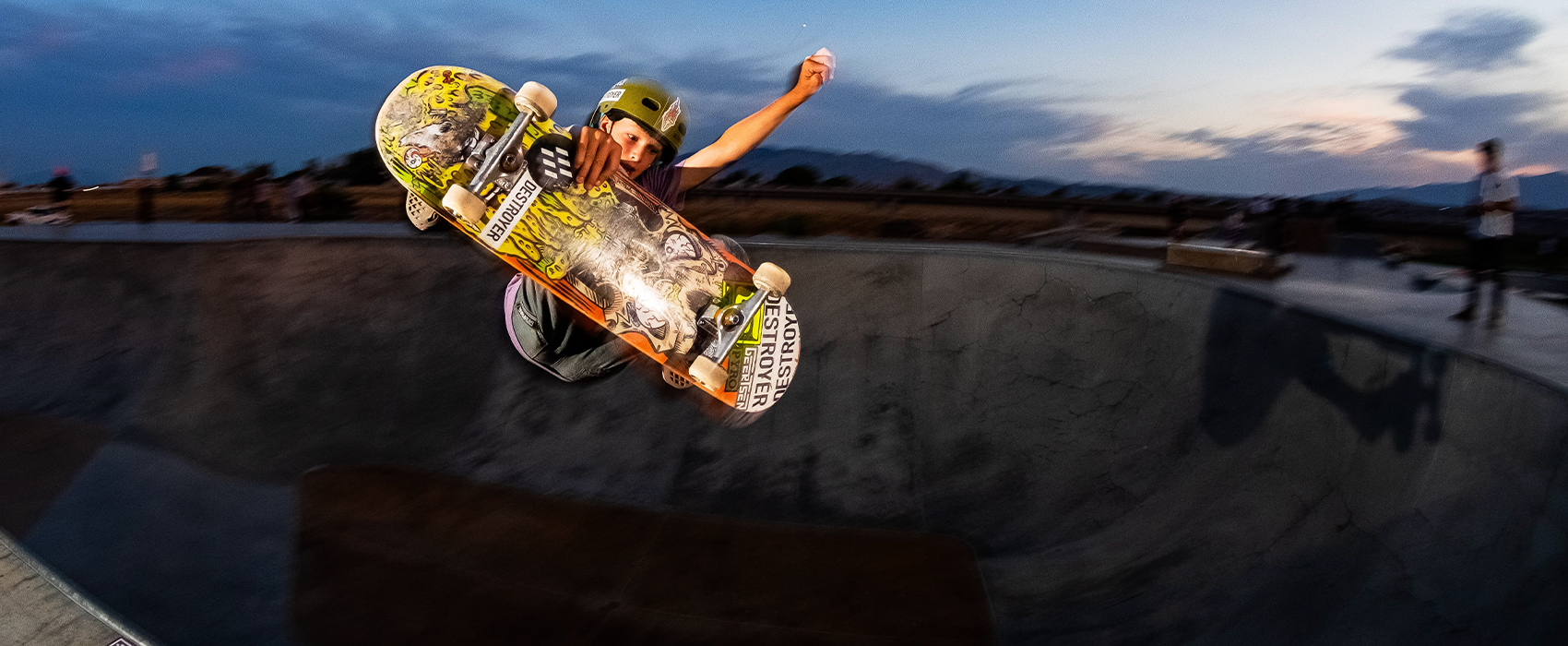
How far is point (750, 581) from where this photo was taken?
4691mm

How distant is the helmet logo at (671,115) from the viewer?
364 cm

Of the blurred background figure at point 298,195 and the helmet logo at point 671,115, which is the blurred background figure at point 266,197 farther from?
the helmet logo at point 671,115

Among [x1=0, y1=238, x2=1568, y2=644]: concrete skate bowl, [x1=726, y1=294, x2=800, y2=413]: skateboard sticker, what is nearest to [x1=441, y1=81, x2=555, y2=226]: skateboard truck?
[x1=726, y1=294, x2=800, y2=413]: skateboard sticker

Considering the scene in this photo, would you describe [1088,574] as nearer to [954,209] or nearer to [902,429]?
[902,429]

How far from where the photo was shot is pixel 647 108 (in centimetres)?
358

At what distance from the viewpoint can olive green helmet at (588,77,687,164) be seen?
3564 mm

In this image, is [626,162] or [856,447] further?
[856,447]

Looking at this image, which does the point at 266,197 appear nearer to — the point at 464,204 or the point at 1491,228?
the point at 464,204

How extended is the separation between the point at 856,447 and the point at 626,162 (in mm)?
3230

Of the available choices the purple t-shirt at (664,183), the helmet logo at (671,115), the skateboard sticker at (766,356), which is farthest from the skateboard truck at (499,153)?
the skateboard sticker at (766,356)

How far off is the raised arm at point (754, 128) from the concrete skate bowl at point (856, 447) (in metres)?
2.52

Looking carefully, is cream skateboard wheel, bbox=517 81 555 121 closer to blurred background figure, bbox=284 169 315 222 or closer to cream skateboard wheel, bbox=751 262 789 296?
cream skateboard wheel, bbox=751 262 789 296

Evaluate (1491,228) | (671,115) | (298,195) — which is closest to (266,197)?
(298,195)

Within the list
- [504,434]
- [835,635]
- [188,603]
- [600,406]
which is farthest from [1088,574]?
[188,603]
